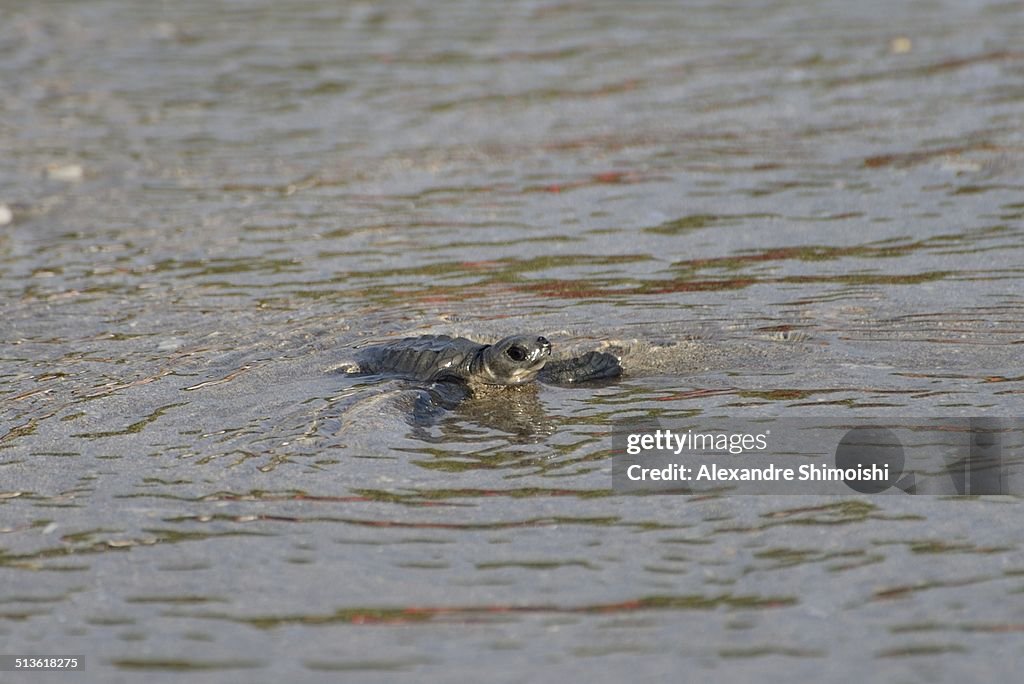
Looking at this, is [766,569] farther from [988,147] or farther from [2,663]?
[988,147]

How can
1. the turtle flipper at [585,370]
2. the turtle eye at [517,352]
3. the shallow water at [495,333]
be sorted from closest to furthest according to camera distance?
the shallow water at [495,333] → the turtle eye at [517,352] → the turtle flipper at [585,370]

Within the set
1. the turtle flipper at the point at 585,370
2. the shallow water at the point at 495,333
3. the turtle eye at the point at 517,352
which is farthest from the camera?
the turtle flipper at the point at 585,370

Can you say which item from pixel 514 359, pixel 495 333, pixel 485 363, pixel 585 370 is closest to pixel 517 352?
pixel 514 359

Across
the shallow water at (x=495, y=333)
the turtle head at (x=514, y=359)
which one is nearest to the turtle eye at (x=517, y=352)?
the turtle head at (x=514, y=359)

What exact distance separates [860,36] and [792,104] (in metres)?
2.45

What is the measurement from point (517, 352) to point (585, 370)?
1.00 feet

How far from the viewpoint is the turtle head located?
443 cm

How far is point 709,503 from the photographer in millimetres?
3496

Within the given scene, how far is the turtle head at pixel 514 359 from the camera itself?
4.43 m

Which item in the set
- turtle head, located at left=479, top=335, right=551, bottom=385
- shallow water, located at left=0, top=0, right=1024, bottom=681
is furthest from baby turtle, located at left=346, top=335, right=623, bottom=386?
shallow water, located at left=0, top=0, right=1024, bottom=681

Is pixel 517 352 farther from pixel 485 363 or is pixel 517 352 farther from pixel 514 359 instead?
pixel 485 363

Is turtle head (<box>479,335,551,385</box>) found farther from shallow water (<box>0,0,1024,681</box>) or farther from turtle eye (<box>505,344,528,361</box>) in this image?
shallow water (<box>0,0,1024,681</box>)

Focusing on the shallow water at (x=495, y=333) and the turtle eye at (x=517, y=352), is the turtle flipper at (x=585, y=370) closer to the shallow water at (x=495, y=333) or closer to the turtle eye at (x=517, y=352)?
the shallow water at (x=495, y=333)

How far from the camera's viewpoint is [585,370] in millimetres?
4609
